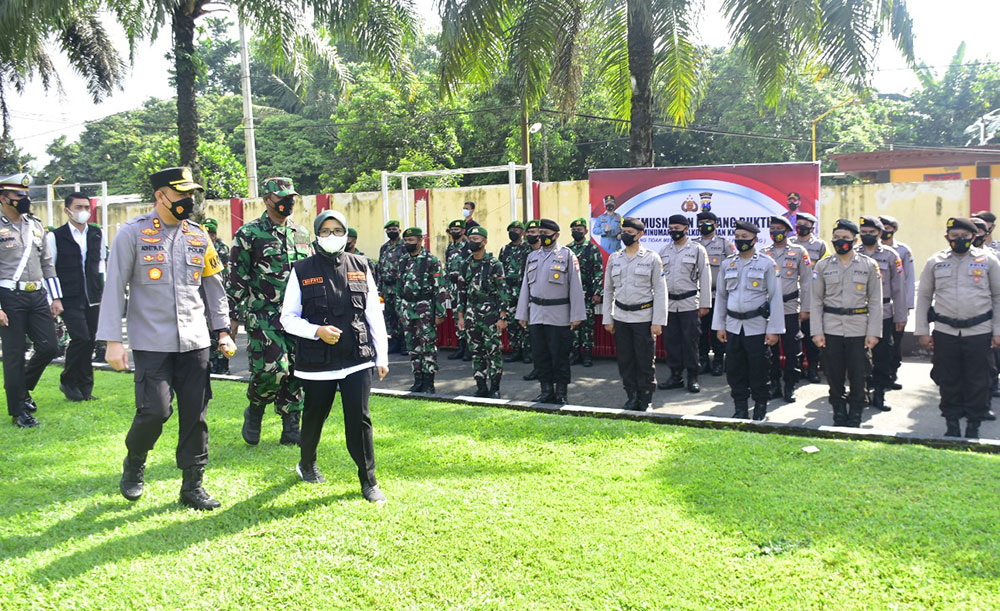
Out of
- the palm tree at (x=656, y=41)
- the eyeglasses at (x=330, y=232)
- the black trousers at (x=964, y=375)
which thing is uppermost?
the palm tree at (x=656, y=41)

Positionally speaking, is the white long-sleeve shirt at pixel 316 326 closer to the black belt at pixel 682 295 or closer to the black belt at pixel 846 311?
the black belt at pixel 846 311

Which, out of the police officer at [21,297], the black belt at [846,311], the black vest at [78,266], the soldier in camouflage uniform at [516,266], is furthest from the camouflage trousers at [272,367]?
the soldier in camouflage uniform at [516,266]

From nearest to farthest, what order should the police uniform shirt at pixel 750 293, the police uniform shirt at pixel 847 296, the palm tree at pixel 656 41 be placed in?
the police uniform shirt at pixel 847 296, the police uniform shirt at pixel 750 293, the palm tree at pixel 656 41

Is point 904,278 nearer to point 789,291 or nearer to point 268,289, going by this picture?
point 789,291

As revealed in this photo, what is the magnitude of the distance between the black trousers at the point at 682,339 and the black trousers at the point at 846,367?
186cm

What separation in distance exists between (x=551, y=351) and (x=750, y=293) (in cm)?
199

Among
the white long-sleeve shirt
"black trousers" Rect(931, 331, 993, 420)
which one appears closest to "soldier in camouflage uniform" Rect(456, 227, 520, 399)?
the white long-sleeve shirt

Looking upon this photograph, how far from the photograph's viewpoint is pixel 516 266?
1101 centimetres

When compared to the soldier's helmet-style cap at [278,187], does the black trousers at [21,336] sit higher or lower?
lower

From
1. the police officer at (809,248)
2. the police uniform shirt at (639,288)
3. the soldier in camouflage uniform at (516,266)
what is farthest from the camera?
the soldier in camouflage uniform at (516,266)

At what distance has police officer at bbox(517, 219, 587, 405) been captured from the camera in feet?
26.6

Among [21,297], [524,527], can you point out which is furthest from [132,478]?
[21,297]

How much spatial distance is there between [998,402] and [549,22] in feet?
23.3

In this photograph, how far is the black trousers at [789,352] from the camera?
848 centimetres
